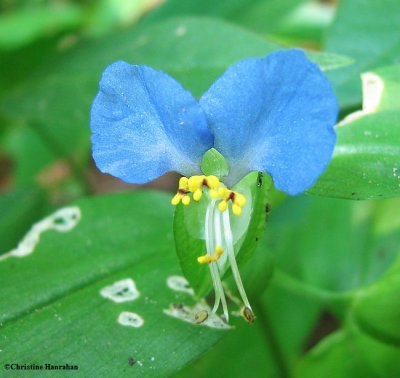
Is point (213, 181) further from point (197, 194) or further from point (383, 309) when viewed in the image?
point (383, 309)

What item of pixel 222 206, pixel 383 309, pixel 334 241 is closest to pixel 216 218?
pixel 222 206

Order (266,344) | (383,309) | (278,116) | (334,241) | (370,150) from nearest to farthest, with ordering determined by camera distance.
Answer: (278,116), (370,150), (383,309), (266,344), (334,241)

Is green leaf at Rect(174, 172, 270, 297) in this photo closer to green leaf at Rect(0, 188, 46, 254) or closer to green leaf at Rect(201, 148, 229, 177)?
green leaf at Rect(201, 148, 229, 177)

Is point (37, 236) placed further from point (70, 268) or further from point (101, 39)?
point (101, 39)

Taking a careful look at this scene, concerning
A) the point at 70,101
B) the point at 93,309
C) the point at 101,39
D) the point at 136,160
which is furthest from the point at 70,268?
the point at 101,39

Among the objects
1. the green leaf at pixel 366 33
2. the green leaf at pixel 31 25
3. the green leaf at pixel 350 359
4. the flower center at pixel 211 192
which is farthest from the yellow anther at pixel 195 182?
the green leaf at pixel 31 25
